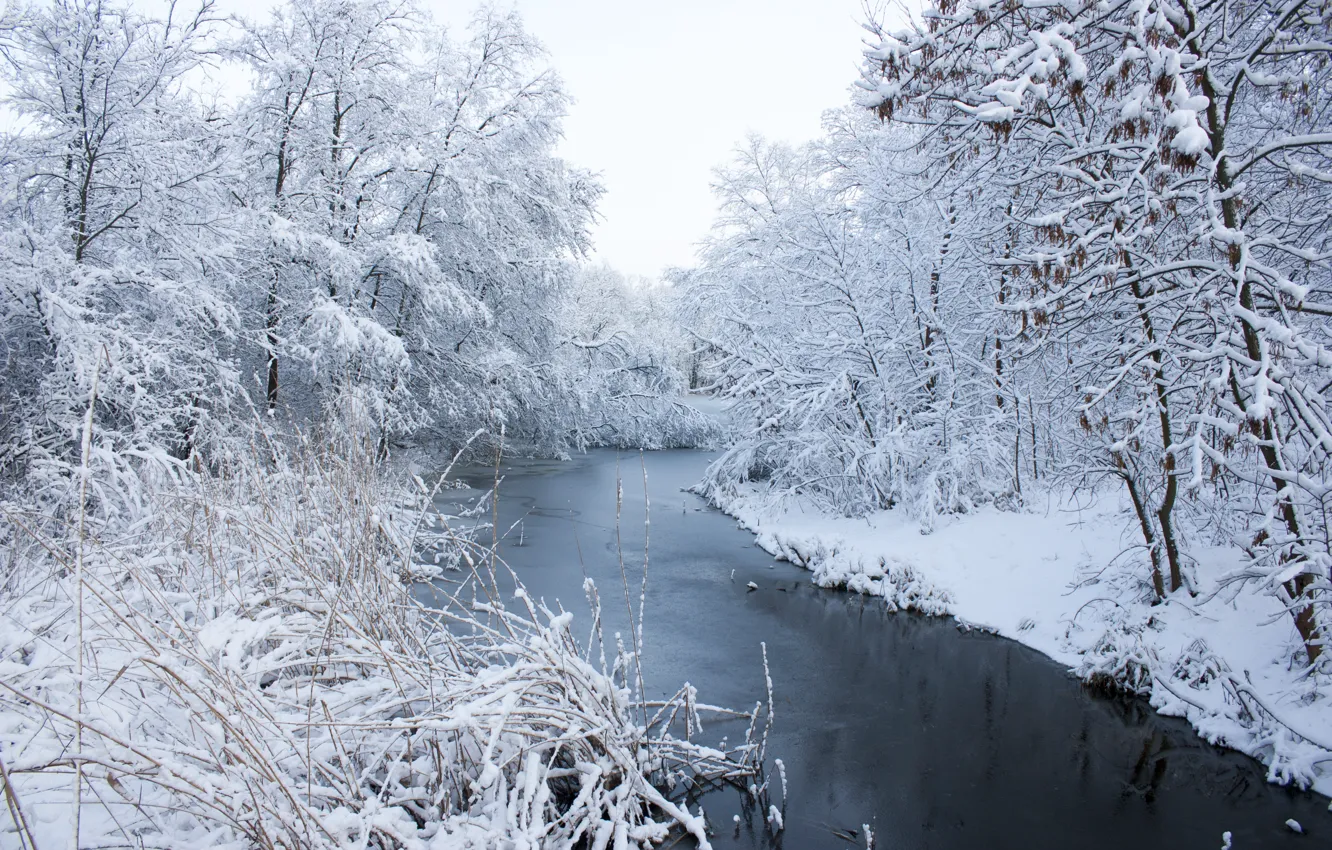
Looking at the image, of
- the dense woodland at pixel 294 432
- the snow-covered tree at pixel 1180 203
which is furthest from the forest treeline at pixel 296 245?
the snow-covered tree at pixel 1180 203

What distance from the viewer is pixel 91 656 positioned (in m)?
3.24

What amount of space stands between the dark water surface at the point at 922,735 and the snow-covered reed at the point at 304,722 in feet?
2.34

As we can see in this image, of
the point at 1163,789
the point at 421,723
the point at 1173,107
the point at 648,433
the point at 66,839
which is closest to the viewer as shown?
the point at 66,839

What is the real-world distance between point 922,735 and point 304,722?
4.10m

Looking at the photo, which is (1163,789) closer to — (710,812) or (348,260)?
(710,812)

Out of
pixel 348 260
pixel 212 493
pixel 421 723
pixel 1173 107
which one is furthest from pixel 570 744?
pixel 348 260

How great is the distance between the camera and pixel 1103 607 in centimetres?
632

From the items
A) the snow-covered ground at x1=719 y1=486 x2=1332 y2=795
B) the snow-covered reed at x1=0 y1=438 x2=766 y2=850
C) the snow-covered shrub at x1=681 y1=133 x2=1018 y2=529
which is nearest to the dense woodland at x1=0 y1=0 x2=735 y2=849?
the snow-covered reed at x1=0 y1=438 x2=766 y2=850

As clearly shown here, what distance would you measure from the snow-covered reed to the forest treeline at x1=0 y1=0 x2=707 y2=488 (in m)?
1.12

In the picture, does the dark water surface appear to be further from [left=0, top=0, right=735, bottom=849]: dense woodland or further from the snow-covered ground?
[left=0, top=0, right=735, bottom=849]: dense woodland

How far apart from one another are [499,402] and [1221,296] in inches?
579

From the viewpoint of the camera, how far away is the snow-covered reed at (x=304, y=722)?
7.86 ft

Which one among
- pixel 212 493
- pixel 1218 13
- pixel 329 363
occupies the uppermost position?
pixel 1218 13

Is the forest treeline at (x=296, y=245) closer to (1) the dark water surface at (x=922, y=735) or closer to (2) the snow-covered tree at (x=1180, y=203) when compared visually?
(1) the dark water surface at (x=922, y=735)
